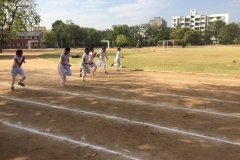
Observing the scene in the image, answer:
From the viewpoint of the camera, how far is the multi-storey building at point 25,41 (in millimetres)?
85938

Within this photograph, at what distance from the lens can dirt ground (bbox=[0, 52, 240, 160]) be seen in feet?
14.3

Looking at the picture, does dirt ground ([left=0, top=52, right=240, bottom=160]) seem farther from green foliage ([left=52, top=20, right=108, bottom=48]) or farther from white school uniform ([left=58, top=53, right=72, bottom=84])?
green foliage ([left=52, top=20, right=108, bottom=48])

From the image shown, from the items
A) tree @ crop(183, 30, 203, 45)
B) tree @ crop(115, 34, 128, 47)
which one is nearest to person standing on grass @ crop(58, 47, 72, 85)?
tree @ crop(115, 34, 128, 47)

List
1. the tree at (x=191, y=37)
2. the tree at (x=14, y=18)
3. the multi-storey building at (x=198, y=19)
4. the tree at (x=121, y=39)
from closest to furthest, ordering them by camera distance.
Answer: the tree at (x=14, y=18)
the tree at (x=191, y=37)
the tree at (x=121, y=39)
the multi-storey building at (x=198, y=19)

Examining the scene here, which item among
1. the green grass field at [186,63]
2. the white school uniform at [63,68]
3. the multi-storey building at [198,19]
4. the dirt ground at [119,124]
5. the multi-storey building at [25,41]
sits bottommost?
the dirt ground at [119,124]

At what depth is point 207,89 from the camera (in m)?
10.2

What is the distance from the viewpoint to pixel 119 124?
583cm

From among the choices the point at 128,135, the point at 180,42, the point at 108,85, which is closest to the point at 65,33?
the point at 180,42

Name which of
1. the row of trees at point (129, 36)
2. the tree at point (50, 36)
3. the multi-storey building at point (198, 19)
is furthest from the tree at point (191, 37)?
the multi-storey building at point (198, 19)

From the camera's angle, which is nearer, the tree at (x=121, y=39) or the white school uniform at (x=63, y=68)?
the white school uniform at (x=63, y=68)

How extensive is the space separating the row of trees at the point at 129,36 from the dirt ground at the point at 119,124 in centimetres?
7254

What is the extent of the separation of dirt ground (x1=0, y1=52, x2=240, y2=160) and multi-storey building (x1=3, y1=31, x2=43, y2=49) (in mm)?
81463

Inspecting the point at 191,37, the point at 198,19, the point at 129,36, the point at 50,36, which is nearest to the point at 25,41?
the point at 50,36

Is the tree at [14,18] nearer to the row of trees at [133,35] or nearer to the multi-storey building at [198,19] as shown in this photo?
the row of trees at [133,35]
